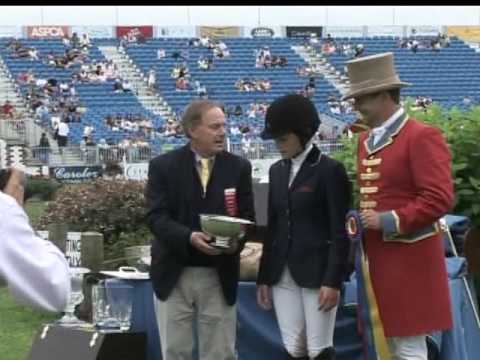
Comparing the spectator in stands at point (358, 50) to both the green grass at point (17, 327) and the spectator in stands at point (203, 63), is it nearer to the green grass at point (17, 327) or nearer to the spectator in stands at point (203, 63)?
the spectator in stands at point (203, 63)

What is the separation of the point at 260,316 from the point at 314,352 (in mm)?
903

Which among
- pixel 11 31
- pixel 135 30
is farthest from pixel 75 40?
pixel 135 30

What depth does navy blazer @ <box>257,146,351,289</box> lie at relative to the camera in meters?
4.24

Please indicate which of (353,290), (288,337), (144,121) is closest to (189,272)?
(288,337)

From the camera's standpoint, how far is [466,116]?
5.68 m

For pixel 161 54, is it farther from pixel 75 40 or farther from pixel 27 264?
pixel 27 264

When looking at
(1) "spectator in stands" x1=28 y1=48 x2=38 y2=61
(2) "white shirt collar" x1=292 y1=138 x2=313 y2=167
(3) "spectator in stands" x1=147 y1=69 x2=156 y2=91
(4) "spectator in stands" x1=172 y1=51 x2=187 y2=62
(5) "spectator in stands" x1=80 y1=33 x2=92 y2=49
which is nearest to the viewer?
(2) "white shirt collar" x1=292 y1=138 x2=313 y2=167

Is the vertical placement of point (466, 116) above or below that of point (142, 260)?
above

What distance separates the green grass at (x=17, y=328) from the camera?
694 centimetres

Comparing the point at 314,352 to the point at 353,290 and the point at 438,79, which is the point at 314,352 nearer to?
the point at 353,290

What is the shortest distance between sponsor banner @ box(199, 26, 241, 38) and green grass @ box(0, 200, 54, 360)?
37.6 m

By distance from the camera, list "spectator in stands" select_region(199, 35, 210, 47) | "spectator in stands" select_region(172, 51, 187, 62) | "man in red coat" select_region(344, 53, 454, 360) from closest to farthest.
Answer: "man in red coat" select_region(344, 53, 454, 360) → "spectator in stands" select_region(172, 51, 187, 62) → "spectator in stands" select_region(199, 35, 210, 47)

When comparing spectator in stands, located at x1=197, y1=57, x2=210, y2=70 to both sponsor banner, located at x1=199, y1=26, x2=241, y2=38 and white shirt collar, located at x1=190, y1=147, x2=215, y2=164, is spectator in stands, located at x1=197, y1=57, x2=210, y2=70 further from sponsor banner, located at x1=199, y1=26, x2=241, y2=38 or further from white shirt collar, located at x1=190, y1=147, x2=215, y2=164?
white shirt collar, located at x1=190, y1=147, x2=215, y2=164

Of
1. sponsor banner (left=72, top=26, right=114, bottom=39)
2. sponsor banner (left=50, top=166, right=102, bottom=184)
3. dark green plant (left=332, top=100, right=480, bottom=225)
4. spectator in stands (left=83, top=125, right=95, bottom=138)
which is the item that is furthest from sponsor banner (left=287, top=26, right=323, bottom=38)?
dark green plant (left=332, top=100, right=480, bottom=225)
